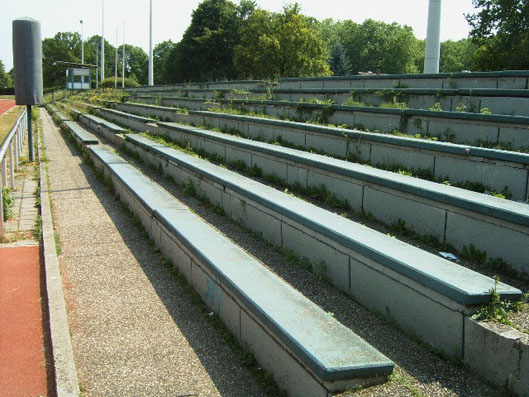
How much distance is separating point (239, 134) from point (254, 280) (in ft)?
21.8

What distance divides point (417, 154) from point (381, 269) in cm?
241

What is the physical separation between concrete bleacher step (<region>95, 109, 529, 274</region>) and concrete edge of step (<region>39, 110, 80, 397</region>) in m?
2.72

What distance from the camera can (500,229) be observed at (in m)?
3.59

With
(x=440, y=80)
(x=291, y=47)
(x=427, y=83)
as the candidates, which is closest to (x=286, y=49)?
(x=291, y=47)

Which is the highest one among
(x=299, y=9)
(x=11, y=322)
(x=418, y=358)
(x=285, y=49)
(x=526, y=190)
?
(x=299, y=9)

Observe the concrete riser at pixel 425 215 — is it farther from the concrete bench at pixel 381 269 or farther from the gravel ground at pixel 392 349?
the gravel ground at pixel 392 349

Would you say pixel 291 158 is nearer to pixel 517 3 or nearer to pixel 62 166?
pixel 62 166

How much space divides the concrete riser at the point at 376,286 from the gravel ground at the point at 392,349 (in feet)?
0.24

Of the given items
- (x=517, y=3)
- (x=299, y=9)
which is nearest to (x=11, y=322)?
(x=517, y=3)

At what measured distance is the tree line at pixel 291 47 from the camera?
3450 cm

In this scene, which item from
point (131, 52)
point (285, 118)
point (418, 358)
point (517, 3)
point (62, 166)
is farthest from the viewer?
point (131, 52)

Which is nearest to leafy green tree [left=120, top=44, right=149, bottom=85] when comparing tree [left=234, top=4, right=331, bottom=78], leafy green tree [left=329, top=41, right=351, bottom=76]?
leafy green tree [left=329, top=41, right=351, bottom=76]

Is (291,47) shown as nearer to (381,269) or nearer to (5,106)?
(5,106)

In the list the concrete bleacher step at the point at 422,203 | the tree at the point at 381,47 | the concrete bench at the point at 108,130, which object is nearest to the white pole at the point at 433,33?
the concrete bleacher step at the point at 422,203
